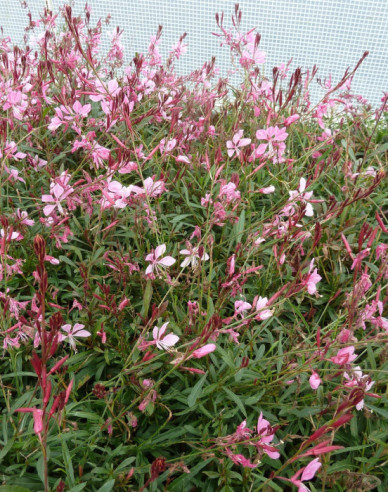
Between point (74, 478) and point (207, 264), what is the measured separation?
2.28 ft

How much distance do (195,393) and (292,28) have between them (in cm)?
330

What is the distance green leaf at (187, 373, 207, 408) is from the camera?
3.34ft

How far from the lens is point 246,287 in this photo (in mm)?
1405

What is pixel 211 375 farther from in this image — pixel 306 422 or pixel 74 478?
pixel 74 478

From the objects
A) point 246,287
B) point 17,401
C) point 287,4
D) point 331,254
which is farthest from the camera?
point 287,4

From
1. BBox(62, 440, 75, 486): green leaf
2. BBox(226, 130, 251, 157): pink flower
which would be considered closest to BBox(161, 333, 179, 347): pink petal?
BBox(62, 440, 75, 486): green leaf

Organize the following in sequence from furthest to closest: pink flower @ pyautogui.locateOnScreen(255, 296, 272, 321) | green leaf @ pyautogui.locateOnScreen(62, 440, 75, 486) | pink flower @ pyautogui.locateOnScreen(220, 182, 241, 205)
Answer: pink flower @ pyautogui.locateOnScreen(220, 182, 241, 205) < pink flower @ pyautogui.locateOnScreen(255, 296, 272, 321) < green leaf @ pyautogui.locateOnScreen(62, 440, 75, 486)

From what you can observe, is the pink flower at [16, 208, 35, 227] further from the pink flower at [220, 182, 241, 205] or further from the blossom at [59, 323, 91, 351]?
the pink flower at [220, 182, 241, 205]

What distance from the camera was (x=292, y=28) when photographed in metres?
3.54

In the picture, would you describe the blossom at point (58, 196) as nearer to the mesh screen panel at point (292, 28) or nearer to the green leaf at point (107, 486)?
the green leaf at point (107, 486)

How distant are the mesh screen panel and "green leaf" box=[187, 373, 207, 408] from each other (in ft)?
9.98

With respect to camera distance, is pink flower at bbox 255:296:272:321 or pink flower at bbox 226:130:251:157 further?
pink flower at bbox 226:130:251:157

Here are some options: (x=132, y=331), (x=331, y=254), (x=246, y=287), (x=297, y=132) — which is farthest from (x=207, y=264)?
(x=297, y=132)

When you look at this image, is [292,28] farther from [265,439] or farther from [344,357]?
[265,439]
